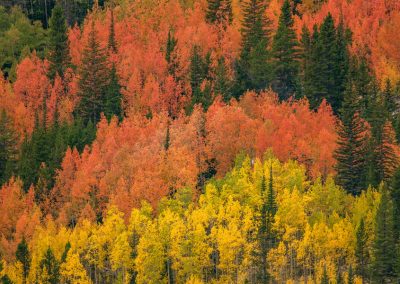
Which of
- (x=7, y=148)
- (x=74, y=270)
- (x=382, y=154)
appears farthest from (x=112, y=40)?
(x=74, y=270)

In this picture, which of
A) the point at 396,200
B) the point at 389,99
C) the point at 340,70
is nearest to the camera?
the point at 396,200

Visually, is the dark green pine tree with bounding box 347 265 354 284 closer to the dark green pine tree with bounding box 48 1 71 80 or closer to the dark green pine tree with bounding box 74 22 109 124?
the dark green pine tree with bounding box 74 22 109 124

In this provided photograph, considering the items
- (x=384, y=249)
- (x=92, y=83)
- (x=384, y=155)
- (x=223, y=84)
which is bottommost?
(x=384, y=249)

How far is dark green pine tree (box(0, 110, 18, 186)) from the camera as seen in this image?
13250 centimetres

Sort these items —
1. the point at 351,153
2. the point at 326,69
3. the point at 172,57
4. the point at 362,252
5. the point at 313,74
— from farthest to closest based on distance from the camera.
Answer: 1. the point at 172,57
2. the point at 326,69
3. the point at 313,74
4. the point at 351,153
5. the point at 362,252

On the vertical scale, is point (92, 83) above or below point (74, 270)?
above

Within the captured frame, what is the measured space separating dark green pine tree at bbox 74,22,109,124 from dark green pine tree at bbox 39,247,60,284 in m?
48.1

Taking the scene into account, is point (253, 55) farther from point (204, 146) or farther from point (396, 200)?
point (396, 200)

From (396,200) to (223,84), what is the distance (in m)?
44.1

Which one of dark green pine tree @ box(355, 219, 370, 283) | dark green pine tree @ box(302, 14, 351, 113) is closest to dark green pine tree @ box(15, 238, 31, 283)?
dark green pine tree @ box(355, 219, 370, 283)

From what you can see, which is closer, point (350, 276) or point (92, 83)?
point (350, 276)

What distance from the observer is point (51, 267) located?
96.1m

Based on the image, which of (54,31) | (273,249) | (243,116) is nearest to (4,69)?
(54,31)

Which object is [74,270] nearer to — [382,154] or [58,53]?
[382,154]
